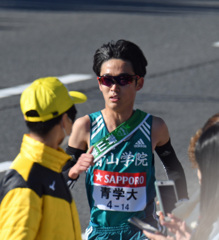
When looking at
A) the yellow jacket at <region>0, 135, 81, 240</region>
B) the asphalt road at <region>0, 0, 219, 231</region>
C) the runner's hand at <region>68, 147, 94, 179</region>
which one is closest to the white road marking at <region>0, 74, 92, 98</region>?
the asphalt road at <region>0, 0, 219, 231</region>

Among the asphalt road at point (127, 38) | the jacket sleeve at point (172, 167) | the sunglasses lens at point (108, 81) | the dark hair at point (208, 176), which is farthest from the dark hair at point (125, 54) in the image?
the asphalt road at point (127, 38)

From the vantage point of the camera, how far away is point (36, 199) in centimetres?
352

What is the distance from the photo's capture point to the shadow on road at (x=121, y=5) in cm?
1883

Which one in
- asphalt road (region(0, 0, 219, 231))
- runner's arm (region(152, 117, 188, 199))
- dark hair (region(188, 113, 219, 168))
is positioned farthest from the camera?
asphalt road (region(0, 0, 219, 231))

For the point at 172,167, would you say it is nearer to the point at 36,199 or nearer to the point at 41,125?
the point at 41,125

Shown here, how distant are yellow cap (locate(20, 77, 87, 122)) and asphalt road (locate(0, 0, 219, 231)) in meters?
3.44

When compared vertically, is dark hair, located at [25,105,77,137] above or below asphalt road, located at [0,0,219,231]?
above

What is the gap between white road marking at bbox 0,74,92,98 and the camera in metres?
11.5

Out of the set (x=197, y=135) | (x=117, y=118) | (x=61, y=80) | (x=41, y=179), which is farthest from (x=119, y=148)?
(x=61, y=80)

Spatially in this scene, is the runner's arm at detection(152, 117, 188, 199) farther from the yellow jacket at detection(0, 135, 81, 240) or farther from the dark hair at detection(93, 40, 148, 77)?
the yellow jacket at detection(0, 135, 81, 240)

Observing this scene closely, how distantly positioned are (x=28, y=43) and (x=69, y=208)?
1154 centimetres

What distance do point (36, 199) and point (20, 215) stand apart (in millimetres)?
121

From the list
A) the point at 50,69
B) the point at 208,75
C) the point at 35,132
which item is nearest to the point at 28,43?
the point at 50,69

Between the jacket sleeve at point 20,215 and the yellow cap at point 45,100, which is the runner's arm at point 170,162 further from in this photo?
the jacket sleeve at point 20,215
